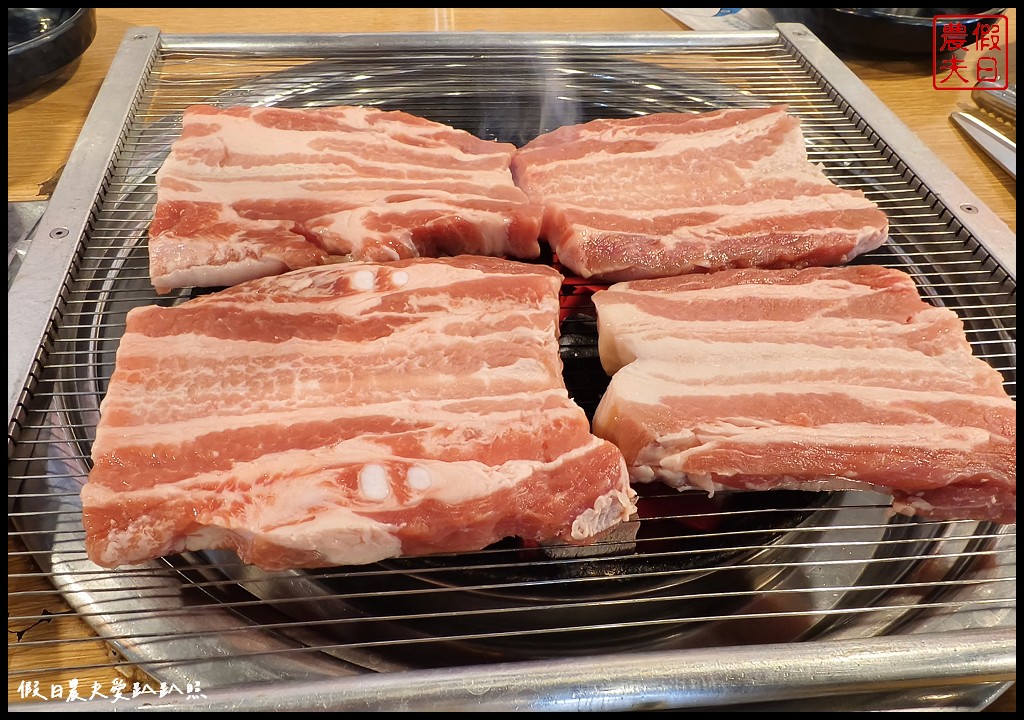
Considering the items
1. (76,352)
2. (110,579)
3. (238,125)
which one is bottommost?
(110,579)

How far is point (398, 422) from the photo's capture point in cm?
167

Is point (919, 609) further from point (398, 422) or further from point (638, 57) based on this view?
point (638, 57)

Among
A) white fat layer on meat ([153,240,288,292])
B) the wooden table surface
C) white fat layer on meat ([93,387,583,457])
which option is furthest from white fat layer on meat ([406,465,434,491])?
white fat layer on meat ([153,240,288,292])

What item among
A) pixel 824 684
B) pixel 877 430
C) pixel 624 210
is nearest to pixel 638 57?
pixel 624 210

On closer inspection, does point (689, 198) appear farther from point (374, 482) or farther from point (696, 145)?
point (374, 482)

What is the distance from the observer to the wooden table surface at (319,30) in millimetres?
1576

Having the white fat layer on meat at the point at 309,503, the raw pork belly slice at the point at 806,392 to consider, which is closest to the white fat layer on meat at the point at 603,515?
the white fat layer on meat at the point at 309,503

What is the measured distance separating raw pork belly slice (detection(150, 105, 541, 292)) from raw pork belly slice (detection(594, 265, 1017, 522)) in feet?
1.86

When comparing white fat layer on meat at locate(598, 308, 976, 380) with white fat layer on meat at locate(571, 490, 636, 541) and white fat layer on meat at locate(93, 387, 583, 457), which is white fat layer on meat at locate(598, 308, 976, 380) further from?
white fat layer on meat at locate(571, 490, 636, 541)

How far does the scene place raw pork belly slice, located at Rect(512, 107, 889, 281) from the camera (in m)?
2.18

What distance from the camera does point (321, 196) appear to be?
7.26 feet

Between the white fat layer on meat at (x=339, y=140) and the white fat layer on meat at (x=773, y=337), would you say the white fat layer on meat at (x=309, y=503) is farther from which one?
the white fat layer on meat at (x=339, y=140)

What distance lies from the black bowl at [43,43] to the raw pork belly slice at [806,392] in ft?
8.97

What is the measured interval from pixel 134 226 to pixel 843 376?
2.28 metres
